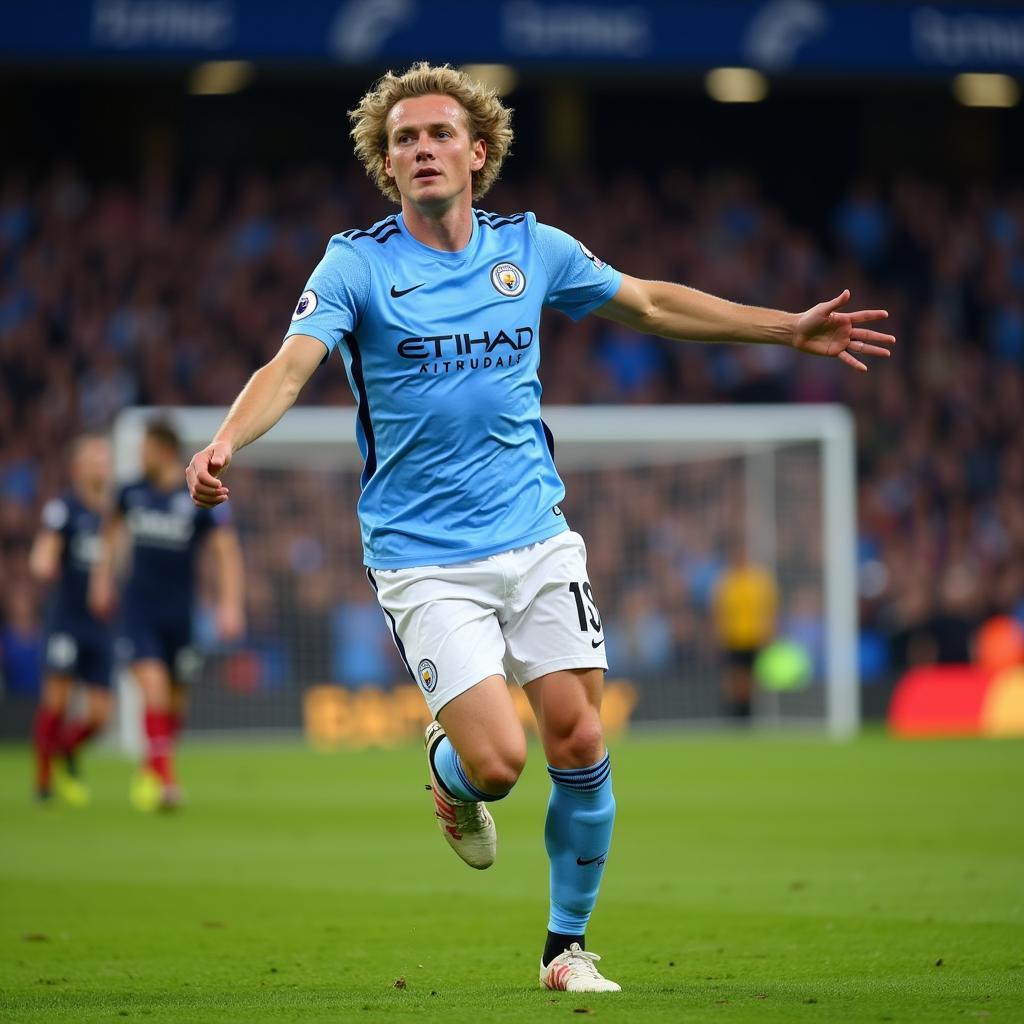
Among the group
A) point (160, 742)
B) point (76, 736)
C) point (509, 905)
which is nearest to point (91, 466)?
point (76, 736)

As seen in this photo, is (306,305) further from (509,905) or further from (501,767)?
(509,905)

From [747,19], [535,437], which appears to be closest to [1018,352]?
[747,19]

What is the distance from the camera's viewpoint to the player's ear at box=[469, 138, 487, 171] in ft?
19.2

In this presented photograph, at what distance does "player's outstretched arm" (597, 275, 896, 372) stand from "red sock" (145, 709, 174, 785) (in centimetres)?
703

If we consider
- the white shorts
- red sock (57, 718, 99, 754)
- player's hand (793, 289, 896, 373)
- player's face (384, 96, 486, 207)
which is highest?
player's face (384, 96, 486, 207)

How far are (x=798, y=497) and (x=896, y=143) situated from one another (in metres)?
10.7

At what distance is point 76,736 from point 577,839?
8.58 meters

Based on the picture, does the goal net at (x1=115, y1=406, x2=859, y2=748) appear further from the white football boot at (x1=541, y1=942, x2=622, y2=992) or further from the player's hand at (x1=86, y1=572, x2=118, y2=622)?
the white football boot at (x1=541, y1=942, x2=622, y2=992)

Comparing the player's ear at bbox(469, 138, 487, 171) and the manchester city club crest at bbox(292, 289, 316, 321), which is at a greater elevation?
the player's ear at bbox(469, 138, 487, 171)

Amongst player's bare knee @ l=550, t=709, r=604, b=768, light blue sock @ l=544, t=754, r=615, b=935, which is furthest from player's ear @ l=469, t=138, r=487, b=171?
light blue sock @ l=544, t=754, r=615, b=935

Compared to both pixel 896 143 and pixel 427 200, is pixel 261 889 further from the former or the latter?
pixel 896 143

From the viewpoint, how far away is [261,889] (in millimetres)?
8719

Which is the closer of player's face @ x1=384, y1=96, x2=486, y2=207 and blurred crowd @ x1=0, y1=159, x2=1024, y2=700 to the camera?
player's face @ x1=384, y1=96, x2=486, y2=207

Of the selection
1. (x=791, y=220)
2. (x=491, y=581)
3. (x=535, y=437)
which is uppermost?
(x=791, y=220)
